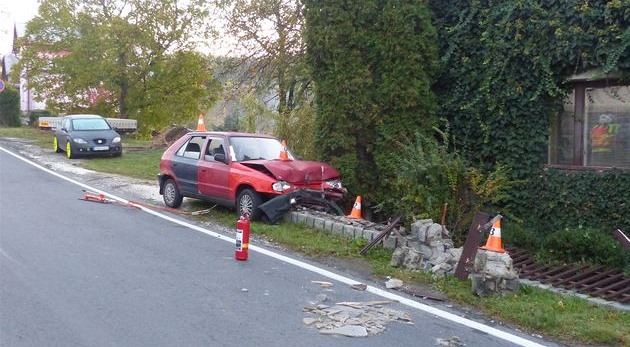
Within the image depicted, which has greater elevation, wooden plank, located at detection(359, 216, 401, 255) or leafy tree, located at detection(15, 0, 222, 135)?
leafy tree, located at detection(15, 0, 222, 135)

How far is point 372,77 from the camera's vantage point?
11.3 meters

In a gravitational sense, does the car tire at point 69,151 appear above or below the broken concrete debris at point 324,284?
above

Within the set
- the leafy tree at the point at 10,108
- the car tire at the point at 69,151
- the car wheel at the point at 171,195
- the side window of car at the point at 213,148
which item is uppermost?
the leafy tree at the point at 10,108

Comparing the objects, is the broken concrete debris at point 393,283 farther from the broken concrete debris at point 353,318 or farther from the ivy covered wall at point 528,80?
the ivy covered wall at point 528,80

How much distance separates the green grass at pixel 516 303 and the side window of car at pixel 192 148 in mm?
2376

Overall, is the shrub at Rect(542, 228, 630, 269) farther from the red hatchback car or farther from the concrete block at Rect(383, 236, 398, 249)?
the red hatchback car

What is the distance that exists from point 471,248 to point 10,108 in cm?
3994

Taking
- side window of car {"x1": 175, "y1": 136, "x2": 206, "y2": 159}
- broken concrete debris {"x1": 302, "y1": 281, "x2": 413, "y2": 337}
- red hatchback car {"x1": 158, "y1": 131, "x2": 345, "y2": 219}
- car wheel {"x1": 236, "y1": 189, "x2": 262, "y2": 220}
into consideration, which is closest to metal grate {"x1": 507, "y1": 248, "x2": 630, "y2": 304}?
broken concrete debris {"x1": 302, "y1": 281, "x2": 413, "y2": 337}

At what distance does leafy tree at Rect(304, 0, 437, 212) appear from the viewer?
36.4 ft

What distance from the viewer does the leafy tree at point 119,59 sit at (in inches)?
1179

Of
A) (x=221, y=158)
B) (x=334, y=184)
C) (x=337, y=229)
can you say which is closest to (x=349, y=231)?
(x=337, y=229)

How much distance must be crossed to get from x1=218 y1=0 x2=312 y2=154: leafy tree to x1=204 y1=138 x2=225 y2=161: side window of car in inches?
246

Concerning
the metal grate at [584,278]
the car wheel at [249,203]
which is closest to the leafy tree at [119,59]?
the car wheel at [249,203]

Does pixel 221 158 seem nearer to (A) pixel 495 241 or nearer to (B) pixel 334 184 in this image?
(B) pixel 334 184
